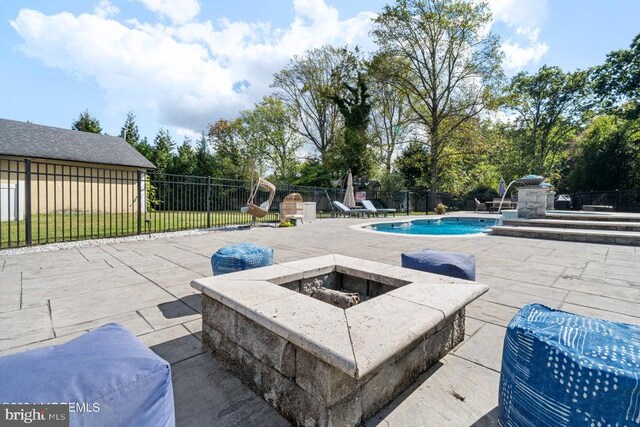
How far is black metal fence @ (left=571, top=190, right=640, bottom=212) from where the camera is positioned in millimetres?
17312

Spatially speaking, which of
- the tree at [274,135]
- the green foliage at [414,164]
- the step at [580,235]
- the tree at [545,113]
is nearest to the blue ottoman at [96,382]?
the step at [580,235]

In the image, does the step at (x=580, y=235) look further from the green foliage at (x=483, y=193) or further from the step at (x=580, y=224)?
the green foliage at (x=483, y=193)

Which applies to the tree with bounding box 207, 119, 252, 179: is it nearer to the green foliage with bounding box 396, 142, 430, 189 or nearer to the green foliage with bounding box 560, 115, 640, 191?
the green foliage with bounding box 396, 142, 430, 189

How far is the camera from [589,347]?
3.63 feet

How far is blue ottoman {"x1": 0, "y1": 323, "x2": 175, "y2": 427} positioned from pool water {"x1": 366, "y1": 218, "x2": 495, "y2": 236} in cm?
1044

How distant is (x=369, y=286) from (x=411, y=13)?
2177 cm

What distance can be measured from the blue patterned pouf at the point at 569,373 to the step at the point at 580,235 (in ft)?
25.6

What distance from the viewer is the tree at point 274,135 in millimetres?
28719

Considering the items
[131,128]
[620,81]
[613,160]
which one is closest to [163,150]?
[131,128]

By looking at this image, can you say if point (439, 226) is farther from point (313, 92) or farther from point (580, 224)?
point (313, 92)

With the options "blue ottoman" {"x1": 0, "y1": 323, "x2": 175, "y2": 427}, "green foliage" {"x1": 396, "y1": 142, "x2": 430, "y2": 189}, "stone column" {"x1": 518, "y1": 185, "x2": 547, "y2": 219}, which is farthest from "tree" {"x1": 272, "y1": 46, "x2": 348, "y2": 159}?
"blue ottoman" {"x1": 0, "y1": 323, "x2": 175, "y2": 427}

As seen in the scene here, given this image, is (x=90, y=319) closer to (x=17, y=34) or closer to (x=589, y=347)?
(x=589, y=347)

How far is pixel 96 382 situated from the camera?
3.06 ft

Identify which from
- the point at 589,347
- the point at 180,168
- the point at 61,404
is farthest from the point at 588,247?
the point at 180,168
